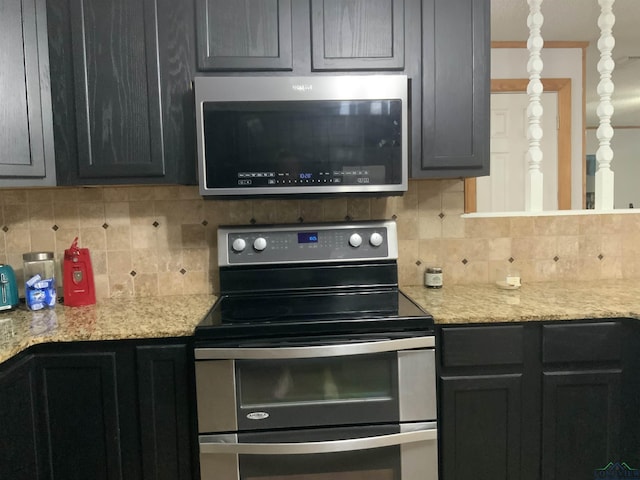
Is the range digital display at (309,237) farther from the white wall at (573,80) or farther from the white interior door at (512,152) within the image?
the white wall at (573,80)

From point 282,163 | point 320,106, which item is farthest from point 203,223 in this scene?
point 320,106

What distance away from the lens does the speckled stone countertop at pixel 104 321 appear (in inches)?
54.1

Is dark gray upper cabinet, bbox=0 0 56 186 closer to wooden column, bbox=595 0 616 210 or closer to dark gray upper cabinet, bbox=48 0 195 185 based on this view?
dark gray upper cabinet, bbox=48 0 195 185

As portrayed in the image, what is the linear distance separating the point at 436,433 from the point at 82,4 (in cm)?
193

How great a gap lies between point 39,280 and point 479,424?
1.74 metres

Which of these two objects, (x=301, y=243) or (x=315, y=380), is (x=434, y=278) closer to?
(x=301, y=243)

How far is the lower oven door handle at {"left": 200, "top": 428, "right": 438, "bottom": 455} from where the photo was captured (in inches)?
53.6

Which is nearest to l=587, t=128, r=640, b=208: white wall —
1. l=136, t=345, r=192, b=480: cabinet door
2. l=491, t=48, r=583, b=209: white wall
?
l=491, t=48, r=583, b=209: white wall

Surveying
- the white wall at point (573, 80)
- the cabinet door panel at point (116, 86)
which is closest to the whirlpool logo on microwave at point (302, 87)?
the cabinet door panel at point (116, 86)

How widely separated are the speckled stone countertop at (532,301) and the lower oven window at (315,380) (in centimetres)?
28

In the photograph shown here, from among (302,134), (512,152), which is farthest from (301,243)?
(512,152)

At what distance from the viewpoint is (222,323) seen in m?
1.45

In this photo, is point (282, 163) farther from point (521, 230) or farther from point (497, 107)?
point (497, 107)

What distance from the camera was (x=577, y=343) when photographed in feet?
4.83
